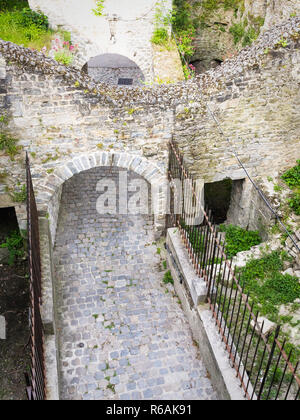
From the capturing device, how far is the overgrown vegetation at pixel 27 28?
10906mm

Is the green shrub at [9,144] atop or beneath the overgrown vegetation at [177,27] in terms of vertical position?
beneath

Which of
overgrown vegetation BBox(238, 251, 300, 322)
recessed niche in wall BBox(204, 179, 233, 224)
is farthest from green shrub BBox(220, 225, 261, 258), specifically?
recessed niche in wall BBox(204, 179, 233, 224)

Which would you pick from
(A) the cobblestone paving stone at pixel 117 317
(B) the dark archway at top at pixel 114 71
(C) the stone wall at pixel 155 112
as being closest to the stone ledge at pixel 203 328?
(A) the cobblestone paving stone at pixel 117 317

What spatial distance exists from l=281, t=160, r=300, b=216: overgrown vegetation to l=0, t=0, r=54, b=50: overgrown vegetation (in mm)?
7275

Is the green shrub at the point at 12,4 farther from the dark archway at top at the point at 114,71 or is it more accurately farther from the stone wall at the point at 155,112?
the stone wall at the point at 155,112

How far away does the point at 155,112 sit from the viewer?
7078mm

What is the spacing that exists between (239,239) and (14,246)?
450 centimetres

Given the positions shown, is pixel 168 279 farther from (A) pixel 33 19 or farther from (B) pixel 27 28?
(A) pixel 33 19

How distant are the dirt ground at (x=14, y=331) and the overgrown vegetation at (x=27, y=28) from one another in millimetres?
5819

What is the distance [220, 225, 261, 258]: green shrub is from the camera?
8.00 m

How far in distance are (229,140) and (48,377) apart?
5.28 meters

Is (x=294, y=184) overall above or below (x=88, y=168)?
below

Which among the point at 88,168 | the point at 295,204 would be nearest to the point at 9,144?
the point at 88,168

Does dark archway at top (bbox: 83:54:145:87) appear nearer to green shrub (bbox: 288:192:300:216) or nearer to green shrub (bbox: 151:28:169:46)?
green shrub (bbox: 151:28:169:46)
